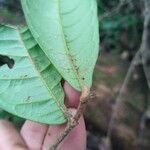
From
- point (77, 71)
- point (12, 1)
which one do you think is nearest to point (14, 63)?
point (77, 71)

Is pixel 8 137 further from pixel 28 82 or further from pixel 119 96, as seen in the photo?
pixel 119 96

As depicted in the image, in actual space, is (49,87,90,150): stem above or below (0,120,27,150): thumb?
above

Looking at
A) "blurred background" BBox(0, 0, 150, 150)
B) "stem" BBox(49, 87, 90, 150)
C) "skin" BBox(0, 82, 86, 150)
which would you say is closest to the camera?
"stem" BBox(49, 87, 90, 150)

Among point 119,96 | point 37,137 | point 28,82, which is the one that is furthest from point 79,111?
point 119,96

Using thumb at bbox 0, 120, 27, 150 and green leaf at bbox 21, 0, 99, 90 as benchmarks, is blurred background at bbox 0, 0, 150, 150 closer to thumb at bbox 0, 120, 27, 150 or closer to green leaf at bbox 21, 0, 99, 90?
thumb at bbox 0, 120, 27, 150

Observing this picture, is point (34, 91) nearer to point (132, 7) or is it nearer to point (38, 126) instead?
point (38, 126)

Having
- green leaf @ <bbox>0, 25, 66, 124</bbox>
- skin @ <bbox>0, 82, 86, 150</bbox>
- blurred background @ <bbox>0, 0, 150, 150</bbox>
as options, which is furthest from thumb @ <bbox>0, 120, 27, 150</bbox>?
blurred background @ <bbox>0, 0, 150, 150</bbox>

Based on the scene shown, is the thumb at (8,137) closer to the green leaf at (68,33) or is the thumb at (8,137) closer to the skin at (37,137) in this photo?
the skin at (37,137)
